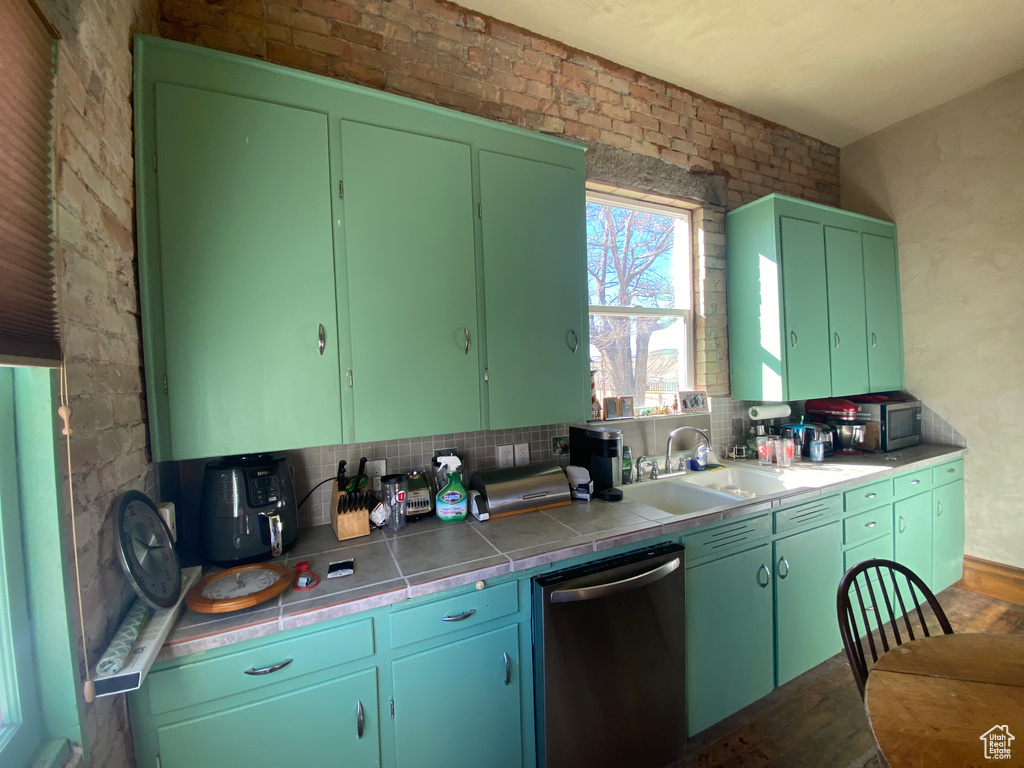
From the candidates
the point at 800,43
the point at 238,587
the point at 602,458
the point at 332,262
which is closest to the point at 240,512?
the point at 238,587

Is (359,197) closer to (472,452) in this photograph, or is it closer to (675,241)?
(472,452)

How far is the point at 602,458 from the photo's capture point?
6.91 ft

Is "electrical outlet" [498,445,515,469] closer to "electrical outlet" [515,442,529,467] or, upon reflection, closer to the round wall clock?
"electrical outlet" [515,442,529,467]

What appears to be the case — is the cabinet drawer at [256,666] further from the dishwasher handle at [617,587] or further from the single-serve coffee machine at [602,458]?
the single-serve coffee machine at [602,458]

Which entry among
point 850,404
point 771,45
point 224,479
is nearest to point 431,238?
point 224,479

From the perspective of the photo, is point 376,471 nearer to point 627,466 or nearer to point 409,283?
point 409,283

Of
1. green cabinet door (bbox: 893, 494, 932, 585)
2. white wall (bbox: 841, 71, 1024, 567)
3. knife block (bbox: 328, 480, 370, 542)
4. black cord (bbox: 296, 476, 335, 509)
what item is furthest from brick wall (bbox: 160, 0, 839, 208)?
green cabinet door (bbox: 893, 494, 932, 585)

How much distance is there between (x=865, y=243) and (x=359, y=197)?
3373 millimetres

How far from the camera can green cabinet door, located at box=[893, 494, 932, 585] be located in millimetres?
2551

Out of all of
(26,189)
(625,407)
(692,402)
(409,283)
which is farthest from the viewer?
(692,402)

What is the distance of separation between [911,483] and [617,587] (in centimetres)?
234

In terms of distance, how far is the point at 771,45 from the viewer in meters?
2.32

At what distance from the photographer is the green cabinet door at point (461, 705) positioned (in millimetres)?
1286

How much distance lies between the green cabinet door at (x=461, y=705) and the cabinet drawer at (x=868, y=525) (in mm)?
1984
